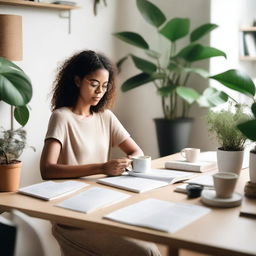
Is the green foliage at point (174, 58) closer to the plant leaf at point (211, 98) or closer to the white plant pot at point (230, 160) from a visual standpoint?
the plant leaf at point (211, 98)

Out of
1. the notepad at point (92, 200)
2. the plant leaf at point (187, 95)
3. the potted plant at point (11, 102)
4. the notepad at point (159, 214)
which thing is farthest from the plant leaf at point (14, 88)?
the plant leaf at point (187, 95)

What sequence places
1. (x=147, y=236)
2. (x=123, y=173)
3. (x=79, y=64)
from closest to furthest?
(x=147, y=236)
(x=123, y=173)
(x=79, y=64)

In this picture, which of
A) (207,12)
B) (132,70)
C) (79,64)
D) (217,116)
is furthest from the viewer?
(132,70)

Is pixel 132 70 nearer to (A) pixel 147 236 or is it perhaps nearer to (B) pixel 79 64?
(B) pixel 79 64

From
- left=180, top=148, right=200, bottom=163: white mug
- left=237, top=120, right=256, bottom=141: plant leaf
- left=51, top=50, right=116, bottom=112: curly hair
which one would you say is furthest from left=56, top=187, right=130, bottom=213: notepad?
left=51, top=50, right=116, bottom=112: curly hair

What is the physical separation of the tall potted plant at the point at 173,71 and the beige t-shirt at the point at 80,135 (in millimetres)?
1357

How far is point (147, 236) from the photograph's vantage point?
1.23 metres

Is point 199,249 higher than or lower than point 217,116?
lower

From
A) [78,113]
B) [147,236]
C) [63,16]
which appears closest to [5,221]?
[147,236]

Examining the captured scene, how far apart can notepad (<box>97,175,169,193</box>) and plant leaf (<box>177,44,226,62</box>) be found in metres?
1.92

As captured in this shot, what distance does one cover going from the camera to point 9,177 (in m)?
1.65

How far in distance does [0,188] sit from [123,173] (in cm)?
52

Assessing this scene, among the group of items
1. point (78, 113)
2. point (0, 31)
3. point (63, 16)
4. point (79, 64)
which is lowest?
point (78, 113)

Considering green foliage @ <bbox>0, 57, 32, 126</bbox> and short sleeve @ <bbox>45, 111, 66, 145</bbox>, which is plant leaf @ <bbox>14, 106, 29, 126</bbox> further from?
green foliage @ <bbox>0, 57, 32, 126</bbox>
